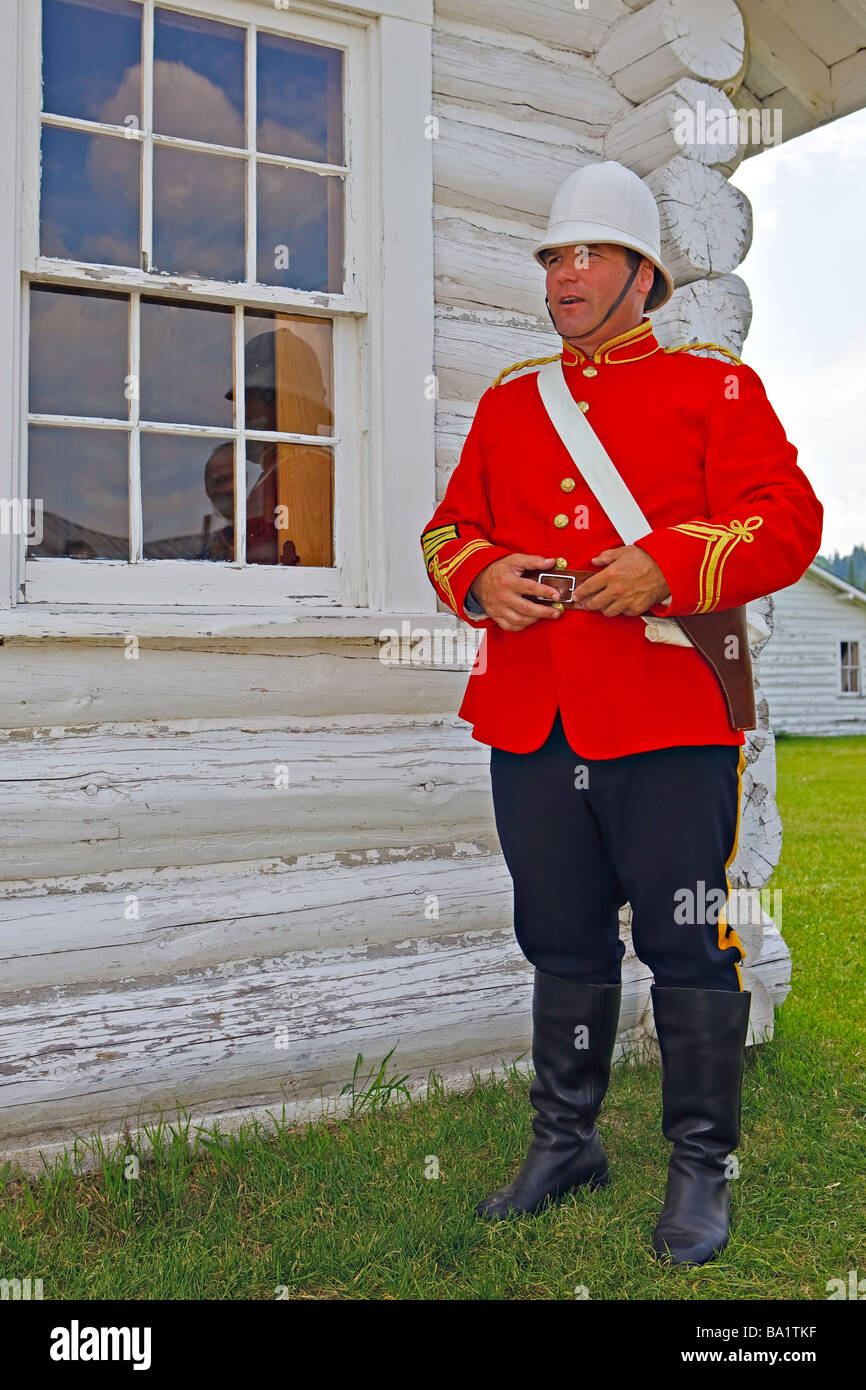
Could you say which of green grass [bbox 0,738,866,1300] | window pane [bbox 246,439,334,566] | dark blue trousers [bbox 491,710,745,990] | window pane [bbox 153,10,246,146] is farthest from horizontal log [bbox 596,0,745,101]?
green grass [bbox 0,738,866,1300]

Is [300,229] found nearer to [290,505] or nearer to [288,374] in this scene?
[288,374]

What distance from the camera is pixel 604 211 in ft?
7.32

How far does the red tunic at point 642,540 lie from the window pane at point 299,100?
1.18 meters

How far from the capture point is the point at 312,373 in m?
3.08

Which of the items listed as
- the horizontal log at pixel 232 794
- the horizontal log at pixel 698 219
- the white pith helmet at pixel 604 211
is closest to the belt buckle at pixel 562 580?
the white pith helmet at pixel 604 211

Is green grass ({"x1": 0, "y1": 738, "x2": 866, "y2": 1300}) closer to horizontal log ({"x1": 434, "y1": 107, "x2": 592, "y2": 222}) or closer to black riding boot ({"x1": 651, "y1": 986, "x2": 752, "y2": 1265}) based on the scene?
black riding boot ({"x1": 651, "y1": 986, "x2": 752, "y2": 1265})

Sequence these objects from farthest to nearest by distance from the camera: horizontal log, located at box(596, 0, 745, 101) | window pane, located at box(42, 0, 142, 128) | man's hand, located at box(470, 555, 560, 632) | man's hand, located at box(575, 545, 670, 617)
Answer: horizontal log, located at box(596, 0, 745, 101)
window pane, located at box(42, 0, 142, 128)
man's hand, located at box(470, 555, 560, 632)
man's hand, located at box(575, 545, 670, 617)

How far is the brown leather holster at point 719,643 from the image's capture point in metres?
2.18

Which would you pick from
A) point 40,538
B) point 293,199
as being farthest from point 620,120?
point 40,538

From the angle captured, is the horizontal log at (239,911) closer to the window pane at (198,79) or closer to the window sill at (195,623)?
the window sill at (195,623)

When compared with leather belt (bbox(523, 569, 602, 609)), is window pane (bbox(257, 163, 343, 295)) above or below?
above

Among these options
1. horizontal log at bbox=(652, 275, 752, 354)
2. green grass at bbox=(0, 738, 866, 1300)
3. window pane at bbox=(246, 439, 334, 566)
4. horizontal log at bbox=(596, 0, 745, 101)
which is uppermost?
horizontal log at bbox=(596, 0, 745, 101)

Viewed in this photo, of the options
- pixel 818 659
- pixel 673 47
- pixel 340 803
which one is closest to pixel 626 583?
pixel 340 803

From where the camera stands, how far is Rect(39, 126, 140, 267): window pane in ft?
8.93
